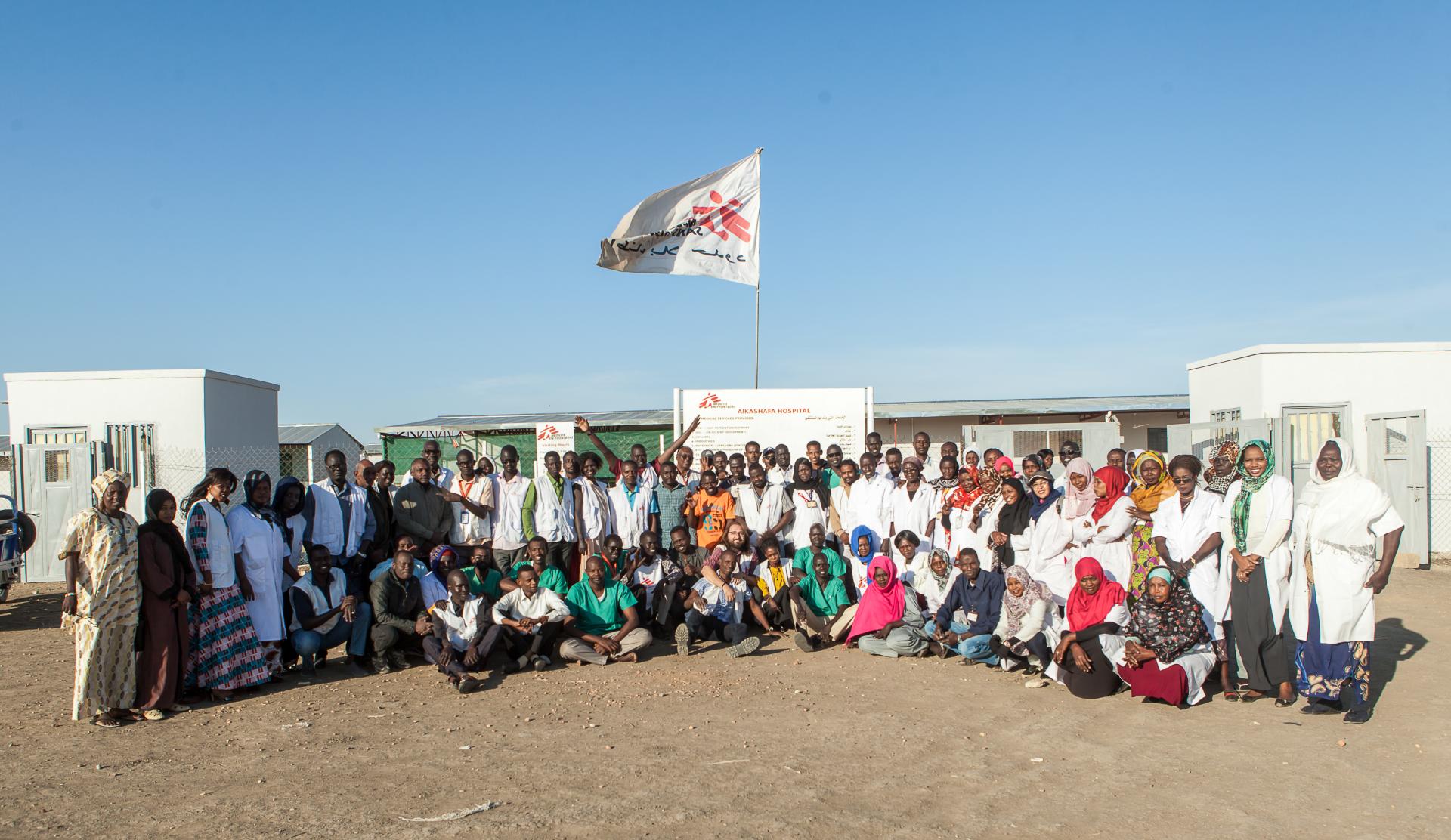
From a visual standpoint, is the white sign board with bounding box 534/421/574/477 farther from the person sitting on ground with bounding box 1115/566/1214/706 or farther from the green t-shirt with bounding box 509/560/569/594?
the person sitting on ground with bounding box 1115/566/1214/706

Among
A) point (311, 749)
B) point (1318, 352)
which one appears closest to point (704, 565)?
point (311, 749)

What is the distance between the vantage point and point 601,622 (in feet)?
27.2

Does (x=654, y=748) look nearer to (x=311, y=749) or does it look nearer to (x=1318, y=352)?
(x=311, y=749)

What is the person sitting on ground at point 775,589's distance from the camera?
9062mm

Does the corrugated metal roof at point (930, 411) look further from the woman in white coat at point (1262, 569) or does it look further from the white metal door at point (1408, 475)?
the woman in white coat at point (1262, 569)

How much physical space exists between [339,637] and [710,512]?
3404 millimetres

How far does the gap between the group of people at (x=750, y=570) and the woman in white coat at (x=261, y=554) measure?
0.7 inches

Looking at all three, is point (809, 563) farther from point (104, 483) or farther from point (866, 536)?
point (104, 483)

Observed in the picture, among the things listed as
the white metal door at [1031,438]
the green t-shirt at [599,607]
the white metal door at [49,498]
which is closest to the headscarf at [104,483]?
the green t-shirt at [599,607]

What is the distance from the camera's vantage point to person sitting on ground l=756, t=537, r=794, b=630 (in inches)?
357

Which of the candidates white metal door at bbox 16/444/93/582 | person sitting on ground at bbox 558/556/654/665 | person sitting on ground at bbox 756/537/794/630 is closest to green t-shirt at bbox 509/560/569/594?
person sitting on ground at bbox 558/556/654/665

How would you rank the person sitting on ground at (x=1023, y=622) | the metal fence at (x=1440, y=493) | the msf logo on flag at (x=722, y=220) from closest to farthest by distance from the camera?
the person sitting on ground at (x=1023, y=622), the msf logo on flag at (x=722, y=220), the metal fence at (x=1440, y=493)

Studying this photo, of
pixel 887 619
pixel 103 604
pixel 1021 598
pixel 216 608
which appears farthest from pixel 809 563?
pixel 103 604

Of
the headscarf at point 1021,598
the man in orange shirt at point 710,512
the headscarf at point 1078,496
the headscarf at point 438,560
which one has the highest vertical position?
the headscarf at point 1078,496
